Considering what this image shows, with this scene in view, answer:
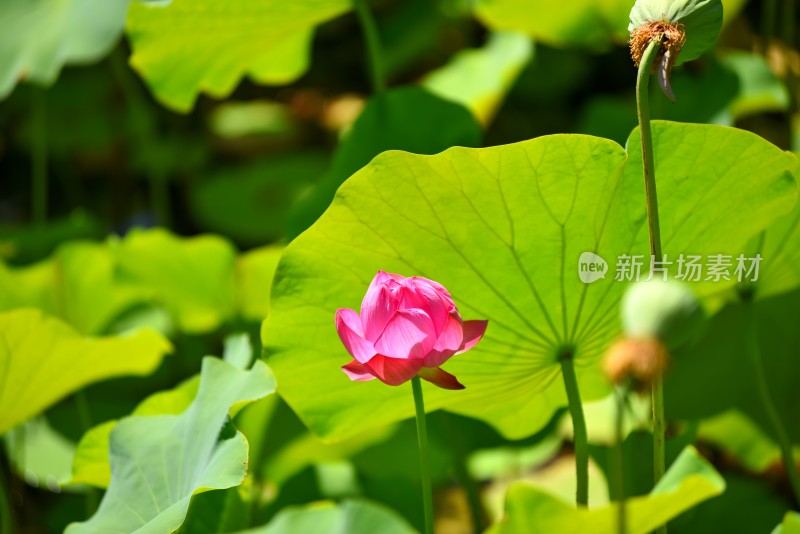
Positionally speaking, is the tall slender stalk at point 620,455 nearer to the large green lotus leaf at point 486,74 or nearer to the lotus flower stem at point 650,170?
the lotus flower stem at point 650,170

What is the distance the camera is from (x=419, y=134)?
3.32 feet

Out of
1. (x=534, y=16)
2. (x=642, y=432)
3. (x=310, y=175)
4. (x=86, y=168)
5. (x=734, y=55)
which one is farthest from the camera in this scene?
(x=86, y=168)

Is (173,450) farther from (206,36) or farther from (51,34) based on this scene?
(51,34)

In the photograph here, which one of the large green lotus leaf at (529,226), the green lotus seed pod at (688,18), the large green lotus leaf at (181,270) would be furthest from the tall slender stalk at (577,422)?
the large green lotus leaf at (181,270)

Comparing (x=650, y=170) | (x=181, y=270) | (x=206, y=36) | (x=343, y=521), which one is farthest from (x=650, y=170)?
(x=181, y=270)

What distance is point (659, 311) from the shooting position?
15.3 inches

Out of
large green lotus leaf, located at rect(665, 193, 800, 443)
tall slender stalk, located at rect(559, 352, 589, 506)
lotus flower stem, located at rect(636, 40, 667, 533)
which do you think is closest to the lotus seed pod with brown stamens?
lotus flower stem, located at rect(636, 40, 667, 533)

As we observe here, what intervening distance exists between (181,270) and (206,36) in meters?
0.38

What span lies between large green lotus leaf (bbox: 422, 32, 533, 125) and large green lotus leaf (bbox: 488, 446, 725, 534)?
0.98 m

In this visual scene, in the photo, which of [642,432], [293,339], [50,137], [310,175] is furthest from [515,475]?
[50,137]

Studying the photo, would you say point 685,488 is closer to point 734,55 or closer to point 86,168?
point 734,55

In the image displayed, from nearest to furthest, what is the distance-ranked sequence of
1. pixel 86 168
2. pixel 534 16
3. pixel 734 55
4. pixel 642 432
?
pixel 642 432 < pixel 534 16 < pixel 734 55 < pixel 86 168

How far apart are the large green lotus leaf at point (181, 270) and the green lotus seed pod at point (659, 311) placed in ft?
3.13

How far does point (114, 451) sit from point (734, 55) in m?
1.05
